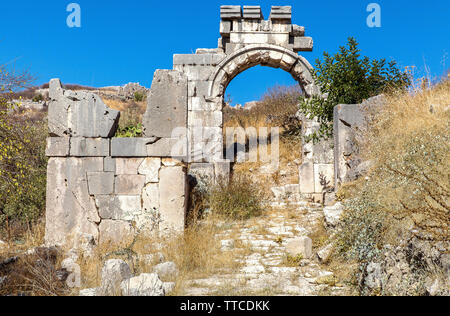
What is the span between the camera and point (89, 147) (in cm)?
566

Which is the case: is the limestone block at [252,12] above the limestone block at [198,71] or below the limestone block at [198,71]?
above

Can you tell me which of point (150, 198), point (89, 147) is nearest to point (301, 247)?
point (150, 198)

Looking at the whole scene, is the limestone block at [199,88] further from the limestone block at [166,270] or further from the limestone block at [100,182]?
the limestone block at [166,270]

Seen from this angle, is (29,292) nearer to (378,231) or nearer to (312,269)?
(312,269)

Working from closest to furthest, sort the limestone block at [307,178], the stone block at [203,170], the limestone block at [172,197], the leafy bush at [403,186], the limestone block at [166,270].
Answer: the leafy bush at [403,186] < the limestone block at [166,270] < the limestone block at [172,197] < the stone block at [203,170] < the limestone block at [307,178]

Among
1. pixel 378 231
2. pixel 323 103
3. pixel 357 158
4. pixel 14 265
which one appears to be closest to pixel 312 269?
pixel 378 231

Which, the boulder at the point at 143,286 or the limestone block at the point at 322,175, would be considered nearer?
the boulder at the point at 143,286

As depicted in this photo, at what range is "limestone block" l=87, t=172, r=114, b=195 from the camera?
561 cm

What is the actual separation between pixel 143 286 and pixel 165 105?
298 cm

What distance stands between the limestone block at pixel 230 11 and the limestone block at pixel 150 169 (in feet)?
18.9

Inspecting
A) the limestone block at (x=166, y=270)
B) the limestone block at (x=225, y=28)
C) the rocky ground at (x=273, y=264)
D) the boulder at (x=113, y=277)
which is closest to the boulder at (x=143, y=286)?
the boulder at (x=113, y=277)

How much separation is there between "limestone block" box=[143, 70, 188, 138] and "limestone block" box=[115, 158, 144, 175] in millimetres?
420

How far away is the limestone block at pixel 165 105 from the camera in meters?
5.64
